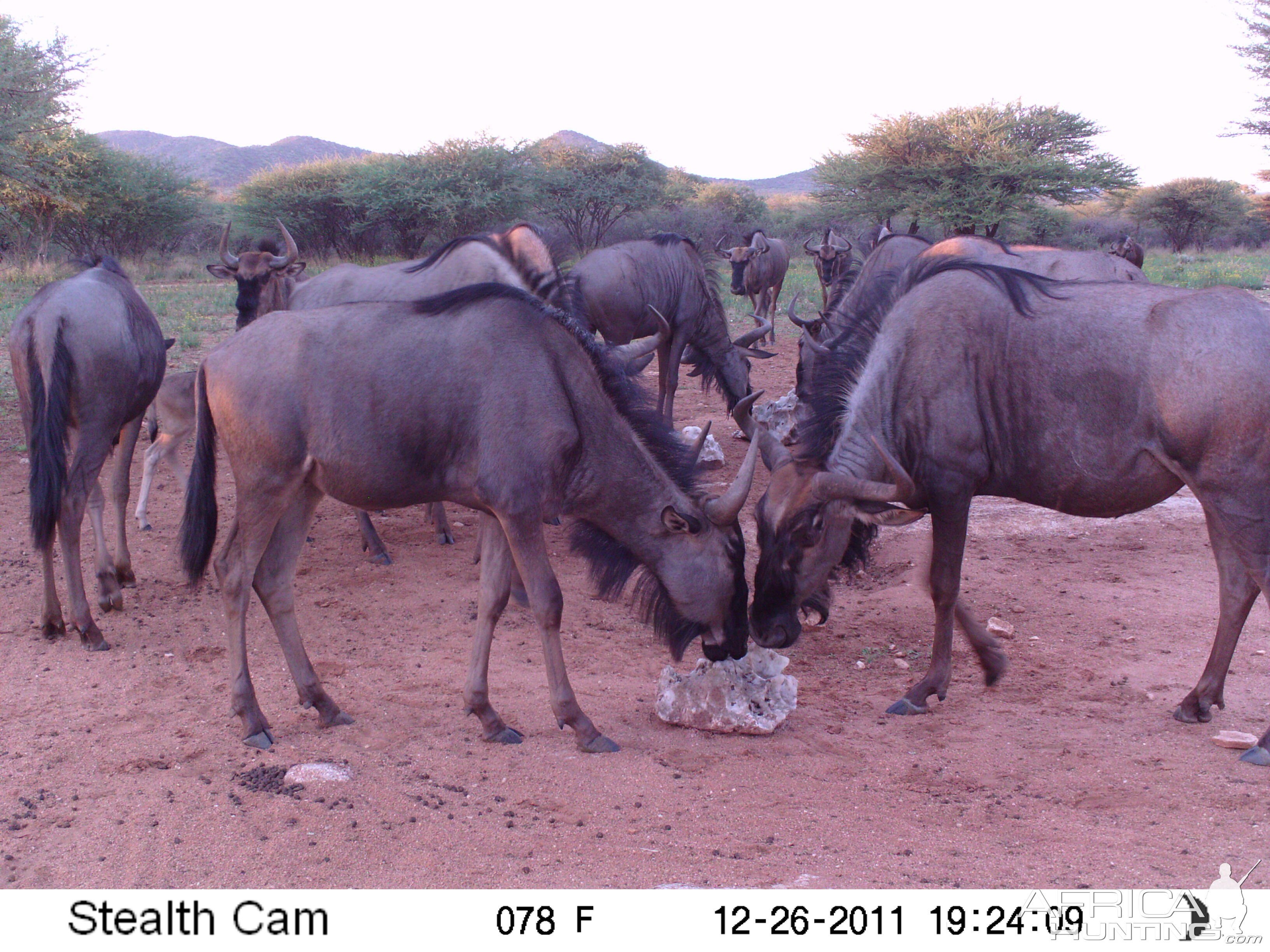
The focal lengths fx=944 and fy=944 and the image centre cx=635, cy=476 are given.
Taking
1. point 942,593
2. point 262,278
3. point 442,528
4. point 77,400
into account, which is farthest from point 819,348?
point 262,278

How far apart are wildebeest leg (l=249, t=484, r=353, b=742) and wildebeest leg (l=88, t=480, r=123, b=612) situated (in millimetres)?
1906

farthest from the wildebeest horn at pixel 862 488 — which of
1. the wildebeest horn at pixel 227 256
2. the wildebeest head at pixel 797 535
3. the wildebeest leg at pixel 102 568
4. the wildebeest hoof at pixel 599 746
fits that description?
the wildebeest horn at pixel 227 256

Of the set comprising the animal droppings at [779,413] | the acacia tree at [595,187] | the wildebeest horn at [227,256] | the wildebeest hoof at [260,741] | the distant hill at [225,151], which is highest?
the distant hill at [225,151]

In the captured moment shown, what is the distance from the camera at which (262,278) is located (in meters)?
7.85

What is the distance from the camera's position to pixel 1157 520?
758 centimetres

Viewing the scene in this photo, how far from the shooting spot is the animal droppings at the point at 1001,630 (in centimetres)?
547

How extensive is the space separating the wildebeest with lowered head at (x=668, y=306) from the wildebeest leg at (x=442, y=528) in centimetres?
299

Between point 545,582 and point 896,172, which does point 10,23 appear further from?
point 896,172

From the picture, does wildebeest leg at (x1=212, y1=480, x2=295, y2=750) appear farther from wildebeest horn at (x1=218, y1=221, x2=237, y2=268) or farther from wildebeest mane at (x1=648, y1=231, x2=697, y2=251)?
wildebeest mane at (x1=648, y1=231, x2=697, y2=251)

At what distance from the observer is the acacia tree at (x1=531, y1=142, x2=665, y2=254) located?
33812 mm

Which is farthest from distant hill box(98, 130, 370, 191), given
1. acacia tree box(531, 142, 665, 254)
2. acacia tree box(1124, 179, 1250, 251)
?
acacia tree box(1124, 179, 1250, 251)

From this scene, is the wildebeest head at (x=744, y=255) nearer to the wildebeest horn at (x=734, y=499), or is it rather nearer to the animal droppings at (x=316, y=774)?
the wildebeest horn at (x=734, y=499)

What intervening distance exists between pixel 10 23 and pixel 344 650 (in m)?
14.5

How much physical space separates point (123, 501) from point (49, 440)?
1.10 m
